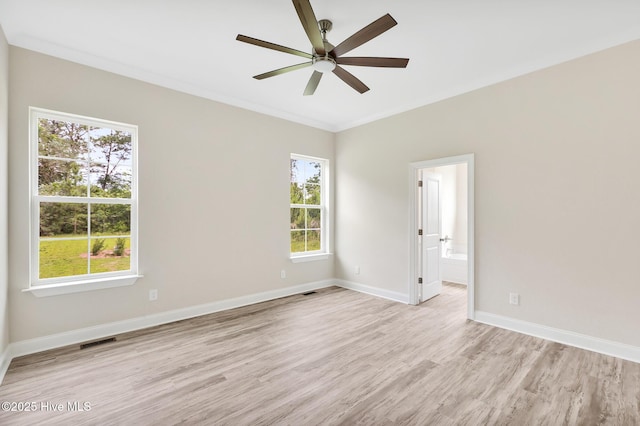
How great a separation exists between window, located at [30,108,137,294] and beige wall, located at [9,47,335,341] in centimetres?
11

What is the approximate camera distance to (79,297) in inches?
118

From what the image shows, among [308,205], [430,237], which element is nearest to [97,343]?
[308,205]

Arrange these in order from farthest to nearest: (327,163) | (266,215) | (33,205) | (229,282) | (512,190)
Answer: (327,163) → (266,215) → (229,282) → (512,190) → (33,205)

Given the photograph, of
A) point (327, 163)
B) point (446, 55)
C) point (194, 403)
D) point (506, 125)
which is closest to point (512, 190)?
point (506, 125)

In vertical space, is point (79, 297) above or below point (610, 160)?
below

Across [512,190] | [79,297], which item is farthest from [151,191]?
[512,190]

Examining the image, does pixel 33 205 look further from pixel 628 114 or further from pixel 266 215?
pixel 628 114

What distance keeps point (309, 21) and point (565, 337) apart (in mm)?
3661

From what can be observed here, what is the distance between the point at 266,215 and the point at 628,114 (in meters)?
4.09

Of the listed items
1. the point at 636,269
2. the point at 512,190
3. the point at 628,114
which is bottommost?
the point at 636,269

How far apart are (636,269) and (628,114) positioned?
1.37 meters

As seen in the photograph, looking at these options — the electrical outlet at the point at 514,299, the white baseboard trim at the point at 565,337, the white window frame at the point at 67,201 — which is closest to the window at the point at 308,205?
the white window frame at the point at 67,201

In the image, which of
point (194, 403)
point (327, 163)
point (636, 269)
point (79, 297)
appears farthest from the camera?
point (327, 163)

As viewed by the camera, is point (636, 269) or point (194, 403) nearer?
point (194, 403)
